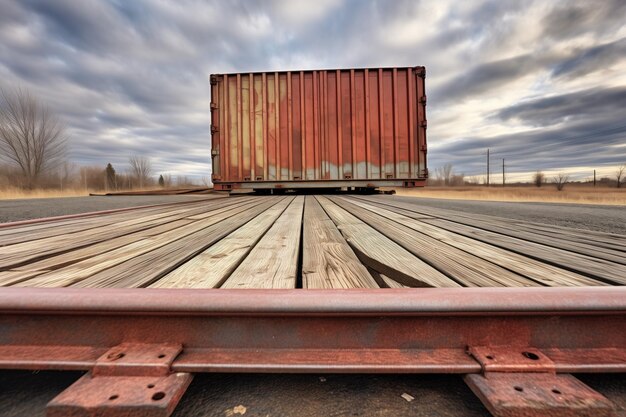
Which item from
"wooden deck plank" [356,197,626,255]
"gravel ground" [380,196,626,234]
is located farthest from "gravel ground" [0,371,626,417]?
"gravel ground" [380,196,626,234]

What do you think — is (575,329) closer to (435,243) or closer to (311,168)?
(435,243)

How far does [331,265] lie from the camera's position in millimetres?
954

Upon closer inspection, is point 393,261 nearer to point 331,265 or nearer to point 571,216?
point 331,265

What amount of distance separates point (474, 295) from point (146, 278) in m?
0.88

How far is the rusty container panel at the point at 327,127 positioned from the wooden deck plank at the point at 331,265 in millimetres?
5222

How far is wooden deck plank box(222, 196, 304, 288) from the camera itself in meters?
0.79

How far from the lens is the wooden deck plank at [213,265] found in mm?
780

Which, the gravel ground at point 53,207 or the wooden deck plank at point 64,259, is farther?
the gravel ground at point 53,207

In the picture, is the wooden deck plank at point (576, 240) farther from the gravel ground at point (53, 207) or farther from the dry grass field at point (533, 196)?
the dry grass field at point (533, 196)

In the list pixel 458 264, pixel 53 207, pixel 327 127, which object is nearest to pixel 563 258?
pixel 458 264

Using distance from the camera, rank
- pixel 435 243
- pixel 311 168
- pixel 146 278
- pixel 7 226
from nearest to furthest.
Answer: pixel 146 278 → pixel 435 243 → pixel 7 226 → pixel 311 168

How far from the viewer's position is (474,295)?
0.63 meters

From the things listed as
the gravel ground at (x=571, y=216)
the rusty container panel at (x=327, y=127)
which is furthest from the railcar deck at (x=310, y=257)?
the rusty container panel at (x=327, y=127)

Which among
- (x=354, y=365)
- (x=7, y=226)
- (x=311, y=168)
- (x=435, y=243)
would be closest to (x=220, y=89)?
(x=311, y=168)
